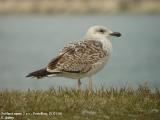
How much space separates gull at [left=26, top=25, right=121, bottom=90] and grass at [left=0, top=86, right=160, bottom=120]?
781mm

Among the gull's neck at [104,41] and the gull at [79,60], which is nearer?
the gull at [79,60]

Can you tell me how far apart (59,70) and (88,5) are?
73768mm

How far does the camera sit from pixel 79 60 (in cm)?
1245

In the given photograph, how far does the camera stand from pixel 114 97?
11219mm

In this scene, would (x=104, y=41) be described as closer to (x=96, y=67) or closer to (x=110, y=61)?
(x=96, y=67)

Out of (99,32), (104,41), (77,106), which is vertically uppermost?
(99,32)

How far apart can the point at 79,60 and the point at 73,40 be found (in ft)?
142

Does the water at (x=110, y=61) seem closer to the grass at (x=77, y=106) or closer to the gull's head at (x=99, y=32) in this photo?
the gull's head at (x=99, y=32)

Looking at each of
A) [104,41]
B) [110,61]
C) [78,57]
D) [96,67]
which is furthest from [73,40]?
[78,57]

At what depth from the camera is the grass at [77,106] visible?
1030 cm

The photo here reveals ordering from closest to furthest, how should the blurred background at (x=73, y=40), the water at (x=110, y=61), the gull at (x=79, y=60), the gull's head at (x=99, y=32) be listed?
the gull at (x=79, y=60)
the gull's head at (x=99, y=32)
the water at (x=110, y=61)
the blurred background at (x=73, y=40)

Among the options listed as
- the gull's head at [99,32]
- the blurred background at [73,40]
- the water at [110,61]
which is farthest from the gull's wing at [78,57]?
the water at [110,61]

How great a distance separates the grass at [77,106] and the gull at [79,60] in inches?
30.8

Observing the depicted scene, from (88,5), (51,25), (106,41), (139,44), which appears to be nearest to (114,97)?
(106,41)
